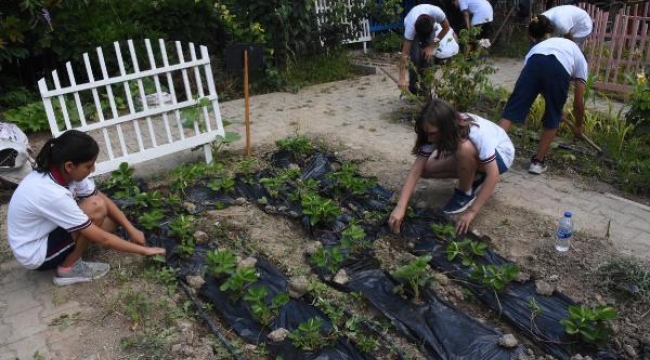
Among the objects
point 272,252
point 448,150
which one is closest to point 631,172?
point 448,150

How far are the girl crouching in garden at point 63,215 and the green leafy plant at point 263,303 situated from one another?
766mm

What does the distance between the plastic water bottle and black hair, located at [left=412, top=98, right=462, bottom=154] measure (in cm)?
82

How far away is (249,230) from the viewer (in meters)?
3.68

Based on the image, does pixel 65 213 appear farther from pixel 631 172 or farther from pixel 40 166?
pixel 631 172

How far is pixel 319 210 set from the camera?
358 cm

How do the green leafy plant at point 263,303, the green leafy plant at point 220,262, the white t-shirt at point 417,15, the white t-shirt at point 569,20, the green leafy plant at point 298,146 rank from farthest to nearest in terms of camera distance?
1. the white t-shirt at point 417,15
2. the white t-shirt at point 569,20
3. the green leafy plant at point 298,146
4. the green leafy plant at point 220,262
5. the green leafy plant at point 263,303

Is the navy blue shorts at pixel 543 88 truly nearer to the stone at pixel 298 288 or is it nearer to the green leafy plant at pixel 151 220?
the stone at pixel 298 288

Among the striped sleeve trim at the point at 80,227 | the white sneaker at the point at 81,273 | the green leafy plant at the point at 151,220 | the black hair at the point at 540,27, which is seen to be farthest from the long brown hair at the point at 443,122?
the white sneaker at the point at 81,273

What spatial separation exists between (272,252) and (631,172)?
123 inches

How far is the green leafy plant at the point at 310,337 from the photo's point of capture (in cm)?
254

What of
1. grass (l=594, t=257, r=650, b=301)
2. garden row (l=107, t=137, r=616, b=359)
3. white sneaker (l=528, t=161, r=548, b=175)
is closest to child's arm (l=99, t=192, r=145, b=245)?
garden row (l=107, t=137, r=616, b=359)

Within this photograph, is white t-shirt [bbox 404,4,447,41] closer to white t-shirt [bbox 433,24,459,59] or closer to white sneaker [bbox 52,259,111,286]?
white t-shirt [bbox 433,24,459,59]

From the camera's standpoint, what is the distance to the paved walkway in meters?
2.85

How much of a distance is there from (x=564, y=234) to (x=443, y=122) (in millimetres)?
1068
